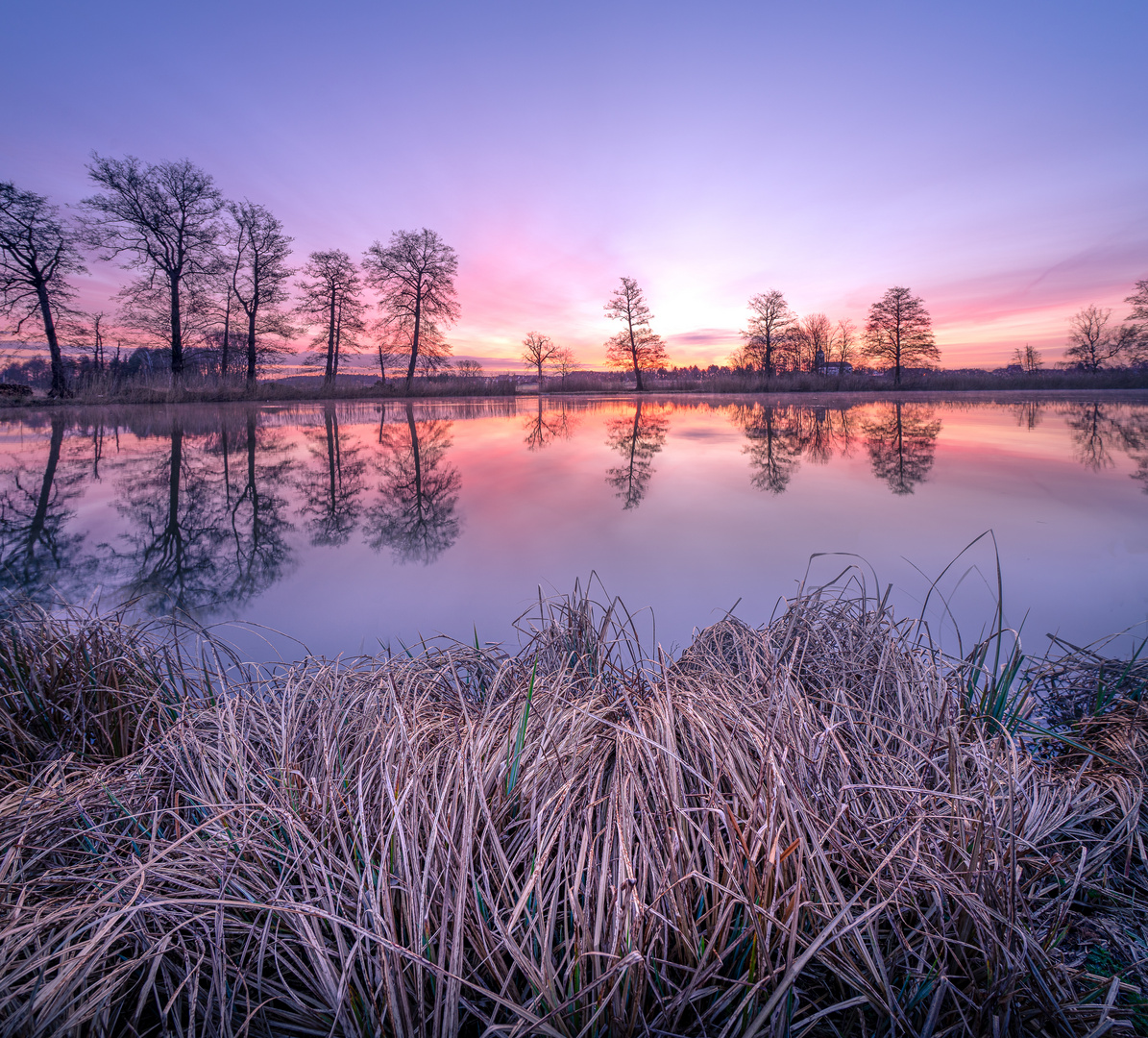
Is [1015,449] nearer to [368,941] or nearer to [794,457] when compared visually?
[794,457]

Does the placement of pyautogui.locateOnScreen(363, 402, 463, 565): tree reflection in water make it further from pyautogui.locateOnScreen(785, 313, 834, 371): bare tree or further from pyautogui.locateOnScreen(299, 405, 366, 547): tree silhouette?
pyautogui.locateOnScreen(785, 313, 834, 371): bare tree

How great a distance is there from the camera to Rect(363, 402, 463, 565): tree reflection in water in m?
3.26

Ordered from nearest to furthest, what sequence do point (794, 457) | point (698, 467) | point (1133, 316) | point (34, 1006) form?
point (34, 1006) < point (698, 467) < point (794, 457) < point (1133, 316)

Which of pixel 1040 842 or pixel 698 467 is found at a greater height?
pixel 698 467

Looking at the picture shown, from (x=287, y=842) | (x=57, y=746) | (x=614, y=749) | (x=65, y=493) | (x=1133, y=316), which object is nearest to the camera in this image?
(x=287, y=842)

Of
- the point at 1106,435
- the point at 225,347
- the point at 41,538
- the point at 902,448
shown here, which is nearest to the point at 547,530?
the point at 41,538

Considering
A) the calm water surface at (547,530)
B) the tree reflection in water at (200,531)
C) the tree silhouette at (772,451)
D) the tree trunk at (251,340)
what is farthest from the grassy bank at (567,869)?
the tree trunk at (251,340)

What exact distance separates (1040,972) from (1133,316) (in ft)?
103

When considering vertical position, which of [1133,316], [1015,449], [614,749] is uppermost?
[1133,316]

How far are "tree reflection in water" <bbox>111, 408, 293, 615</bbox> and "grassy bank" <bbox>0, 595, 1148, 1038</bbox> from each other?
1017mm

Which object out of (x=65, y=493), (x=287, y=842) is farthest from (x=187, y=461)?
(x=287, y=842)

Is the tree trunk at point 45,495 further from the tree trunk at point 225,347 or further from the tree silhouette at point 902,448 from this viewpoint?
the tree trunk at point 225,347

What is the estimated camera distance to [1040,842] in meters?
1.11

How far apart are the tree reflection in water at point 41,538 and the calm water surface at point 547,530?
0.8 inches
